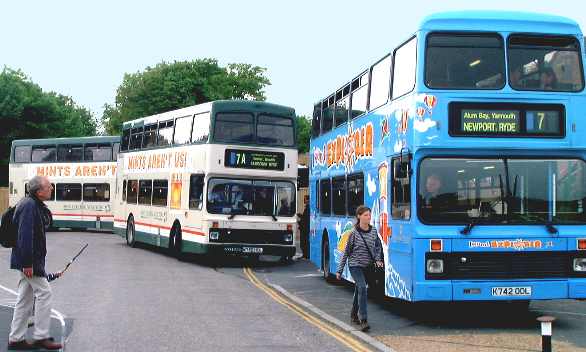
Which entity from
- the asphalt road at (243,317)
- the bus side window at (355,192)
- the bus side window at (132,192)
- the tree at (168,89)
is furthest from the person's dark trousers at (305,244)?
the tree at (168,89)

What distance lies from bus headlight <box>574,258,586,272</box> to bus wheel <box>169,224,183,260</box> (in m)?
14.0

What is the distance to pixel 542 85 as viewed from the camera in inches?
450

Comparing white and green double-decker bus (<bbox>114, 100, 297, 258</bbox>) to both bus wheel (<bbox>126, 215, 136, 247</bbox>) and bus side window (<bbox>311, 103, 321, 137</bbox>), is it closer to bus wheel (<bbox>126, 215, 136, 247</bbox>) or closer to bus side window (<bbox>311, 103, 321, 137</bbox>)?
bus side window (<bbox>311, 103, 321, 137</bbox>)

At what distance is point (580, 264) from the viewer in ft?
37.0

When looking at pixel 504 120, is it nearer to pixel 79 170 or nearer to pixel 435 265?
pixel 435 265

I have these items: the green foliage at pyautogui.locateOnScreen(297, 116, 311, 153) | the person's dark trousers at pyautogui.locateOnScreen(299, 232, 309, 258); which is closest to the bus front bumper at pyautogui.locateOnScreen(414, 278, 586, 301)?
the person's dark trousers at pyautogui.locateOnScreen(299, 232, 309, 258)

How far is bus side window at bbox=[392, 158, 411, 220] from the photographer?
11391 mm

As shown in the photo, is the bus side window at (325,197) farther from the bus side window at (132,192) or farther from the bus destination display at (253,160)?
the bus side window at (132,192)

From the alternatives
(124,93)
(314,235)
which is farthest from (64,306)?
(124,93)

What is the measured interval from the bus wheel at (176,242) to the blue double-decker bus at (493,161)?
12.8 meters

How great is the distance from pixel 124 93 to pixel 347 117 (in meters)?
55.9

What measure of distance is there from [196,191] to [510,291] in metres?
12.3

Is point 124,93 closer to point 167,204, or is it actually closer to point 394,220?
point 167,204

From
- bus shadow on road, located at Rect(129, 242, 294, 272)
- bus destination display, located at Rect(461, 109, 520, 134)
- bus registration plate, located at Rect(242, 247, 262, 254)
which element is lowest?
bus shadow on road, located at Rect(129, 242, 294, 272)
